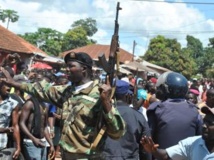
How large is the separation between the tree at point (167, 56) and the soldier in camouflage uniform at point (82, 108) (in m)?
48.6

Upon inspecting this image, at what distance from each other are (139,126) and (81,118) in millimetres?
1159

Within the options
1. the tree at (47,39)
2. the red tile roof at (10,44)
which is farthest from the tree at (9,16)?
the red tile roof at (10,44)

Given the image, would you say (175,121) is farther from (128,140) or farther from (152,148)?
(152,148)

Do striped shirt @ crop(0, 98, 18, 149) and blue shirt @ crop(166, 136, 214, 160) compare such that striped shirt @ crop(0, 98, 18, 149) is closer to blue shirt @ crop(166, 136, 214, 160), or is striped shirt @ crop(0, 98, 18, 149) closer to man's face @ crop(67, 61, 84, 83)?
man's face @ crop(67, 61, 84, 83)

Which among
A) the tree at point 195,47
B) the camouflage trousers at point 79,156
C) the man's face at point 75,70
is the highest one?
the man's face at point 75,70

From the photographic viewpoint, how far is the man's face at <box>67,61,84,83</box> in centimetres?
392

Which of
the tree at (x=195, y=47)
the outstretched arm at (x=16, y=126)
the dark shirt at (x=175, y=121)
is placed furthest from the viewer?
the tree at (x=195, y=47)

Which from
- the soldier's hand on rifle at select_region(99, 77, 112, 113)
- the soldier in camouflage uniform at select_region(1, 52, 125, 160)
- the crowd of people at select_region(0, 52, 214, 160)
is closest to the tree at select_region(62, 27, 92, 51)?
the crowd of people at select_region(0, 52, 214, 160)

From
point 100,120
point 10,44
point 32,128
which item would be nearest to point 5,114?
point 32,128

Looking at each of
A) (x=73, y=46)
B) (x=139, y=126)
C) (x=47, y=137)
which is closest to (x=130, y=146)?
(x=139, y=126)

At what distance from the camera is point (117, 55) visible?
3.92 metres

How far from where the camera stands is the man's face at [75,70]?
392 cm

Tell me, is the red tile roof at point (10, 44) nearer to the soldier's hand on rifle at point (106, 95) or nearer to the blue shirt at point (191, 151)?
the soldier's hand on rifle at point (106, 95)

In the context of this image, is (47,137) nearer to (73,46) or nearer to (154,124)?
(154,124)
